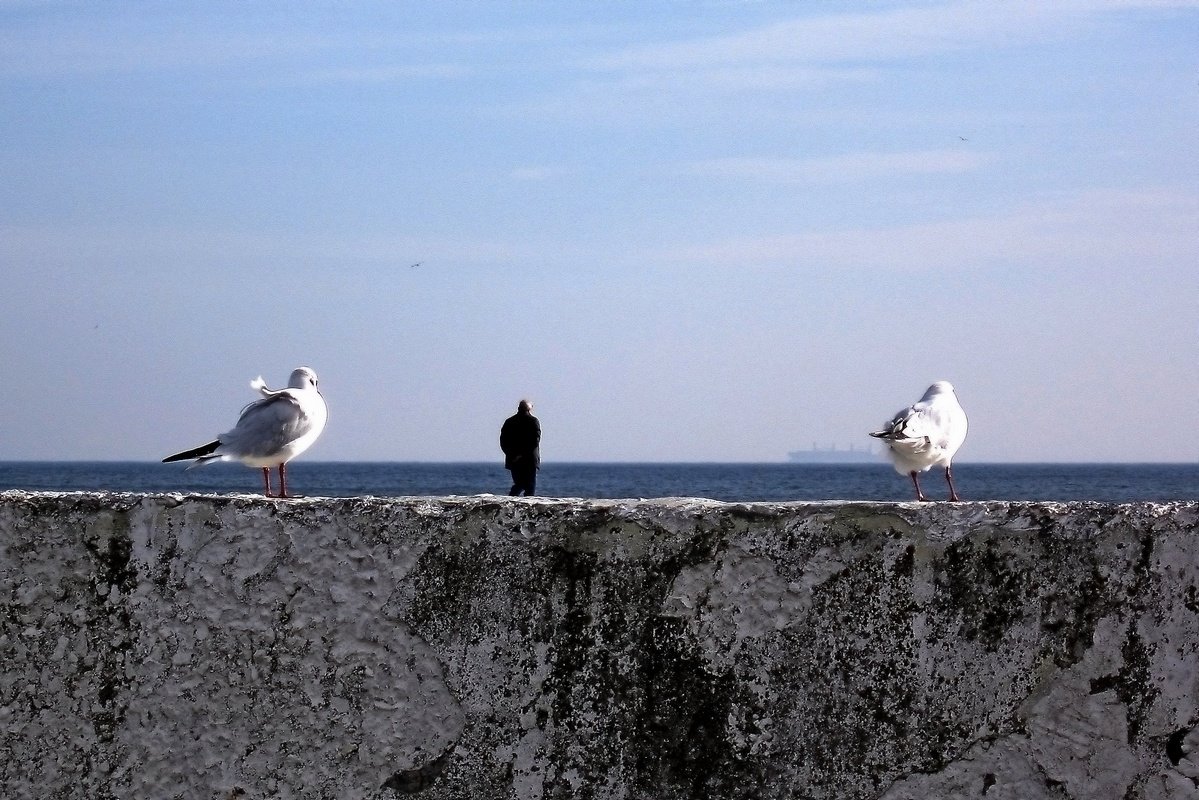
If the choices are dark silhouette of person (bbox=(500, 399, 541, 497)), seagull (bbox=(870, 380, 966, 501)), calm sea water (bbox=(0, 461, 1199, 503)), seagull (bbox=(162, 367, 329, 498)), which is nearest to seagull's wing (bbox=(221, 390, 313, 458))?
seagull (bbox=(162, 367, 329, 498))

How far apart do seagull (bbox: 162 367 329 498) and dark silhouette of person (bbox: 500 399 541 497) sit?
280 inches

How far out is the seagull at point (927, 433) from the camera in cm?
691

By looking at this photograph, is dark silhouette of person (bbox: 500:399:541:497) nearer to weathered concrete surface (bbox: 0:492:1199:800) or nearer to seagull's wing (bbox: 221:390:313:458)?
seagull's wing (bbox: 221:390:313:458)

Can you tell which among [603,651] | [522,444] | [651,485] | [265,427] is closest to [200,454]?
[265,427]

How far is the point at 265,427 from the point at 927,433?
12.0 feet

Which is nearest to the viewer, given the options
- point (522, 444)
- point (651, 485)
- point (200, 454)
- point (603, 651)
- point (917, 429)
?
point (603, 651)

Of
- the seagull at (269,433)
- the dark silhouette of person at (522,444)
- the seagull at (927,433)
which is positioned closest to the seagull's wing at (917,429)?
the seagull at (927,433)

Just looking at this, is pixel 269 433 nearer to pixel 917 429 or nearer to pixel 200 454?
pixel 200 454

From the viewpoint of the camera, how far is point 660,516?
212 centimetres

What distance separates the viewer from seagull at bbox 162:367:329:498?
5.41 meters

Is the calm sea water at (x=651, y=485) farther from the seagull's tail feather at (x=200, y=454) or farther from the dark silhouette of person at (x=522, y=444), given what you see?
the seagull's tail feather at (x=200, y=454)

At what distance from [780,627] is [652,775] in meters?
0.34

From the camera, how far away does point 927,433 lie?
695 cm

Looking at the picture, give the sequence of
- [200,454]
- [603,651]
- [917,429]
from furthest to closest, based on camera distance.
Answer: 1. [917,429]
2. [200,454]
3. [603,651]
